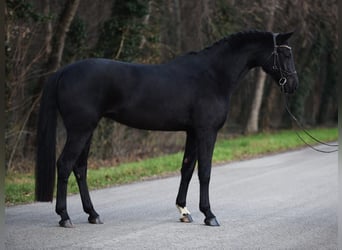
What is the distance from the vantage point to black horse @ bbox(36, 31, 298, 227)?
25.2ft

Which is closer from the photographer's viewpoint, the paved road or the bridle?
the paved road

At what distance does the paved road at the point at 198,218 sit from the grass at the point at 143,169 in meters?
0.67

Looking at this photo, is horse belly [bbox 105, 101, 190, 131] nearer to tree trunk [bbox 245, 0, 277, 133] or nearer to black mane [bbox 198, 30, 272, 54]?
black mane [bbox 198, 30, 272, 54]

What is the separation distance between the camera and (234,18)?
2236cm

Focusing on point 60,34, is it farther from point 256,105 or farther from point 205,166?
point 256,105

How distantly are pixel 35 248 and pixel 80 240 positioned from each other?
0.61m

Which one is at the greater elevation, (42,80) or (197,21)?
(197,21)

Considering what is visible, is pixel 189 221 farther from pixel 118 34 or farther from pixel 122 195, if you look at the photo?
pixel 118 34

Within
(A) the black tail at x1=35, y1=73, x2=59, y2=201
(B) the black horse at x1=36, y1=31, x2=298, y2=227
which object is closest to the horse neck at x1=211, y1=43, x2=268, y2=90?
(B) the black horse at x1=36, y1=31, x2=298, y2=227

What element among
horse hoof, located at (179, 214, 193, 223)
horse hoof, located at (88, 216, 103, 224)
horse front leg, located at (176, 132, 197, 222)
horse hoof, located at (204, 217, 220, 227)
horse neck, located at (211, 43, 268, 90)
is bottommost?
horse hoof, located at (88, 216, 103, 224)

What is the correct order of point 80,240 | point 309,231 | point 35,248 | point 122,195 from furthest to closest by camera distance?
point 122,195 < point 309,231 < point 80,240 < point 35,248

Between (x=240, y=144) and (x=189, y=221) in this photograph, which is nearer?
(x=189, y=221)

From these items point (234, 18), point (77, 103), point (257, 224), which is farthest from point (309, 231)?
point (234, 18)

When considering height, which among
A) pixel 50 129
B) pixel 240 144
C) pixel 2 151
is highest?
pixel 2 151
